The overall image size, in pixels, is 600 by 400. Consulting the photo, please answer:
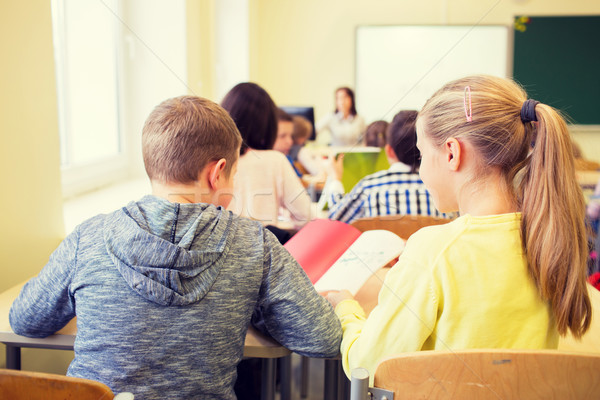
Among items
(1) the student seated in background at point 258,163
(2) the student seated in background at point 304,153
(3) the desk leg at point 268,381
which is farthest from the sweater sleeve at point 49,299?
(2) the student seated in background at point 304,153

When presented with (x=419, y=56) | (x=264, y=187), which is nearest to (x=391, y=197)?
(x=264, y=187)

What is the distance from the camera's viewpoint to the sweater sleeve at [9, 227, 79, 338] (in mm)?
846

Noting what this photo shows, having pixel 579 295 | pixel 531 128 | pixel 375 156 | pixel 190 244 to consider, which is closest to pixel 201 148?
pixel 190 244

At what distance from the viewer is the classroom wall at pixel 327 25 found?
494 centimetres

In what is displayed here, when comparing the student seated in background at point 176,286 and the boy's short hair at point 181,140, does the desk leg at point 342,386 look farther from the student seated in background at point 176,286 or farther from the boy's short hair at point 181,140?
the boy's short hair at point 181,140

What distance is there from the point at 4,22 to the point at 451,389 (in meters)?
1.12

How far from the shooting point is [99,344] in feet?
2.67

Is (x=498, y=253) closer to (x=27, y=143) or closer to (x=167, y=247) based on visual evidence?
(x=167, y=247)

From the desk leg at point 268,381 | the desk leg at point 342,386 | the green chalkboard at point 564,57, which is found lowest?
the desk leg at point 342,386

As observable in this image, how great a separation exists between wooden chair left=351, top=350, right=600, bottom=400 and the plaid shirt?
950 mm

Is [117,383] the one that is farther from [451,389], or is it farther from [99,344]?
[451,389]

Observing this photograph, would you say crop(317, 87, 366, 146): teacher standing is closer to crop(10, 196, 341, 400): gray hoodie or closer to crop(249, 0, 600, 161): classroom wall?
crop(249, 0, 600, 161): classroom wall

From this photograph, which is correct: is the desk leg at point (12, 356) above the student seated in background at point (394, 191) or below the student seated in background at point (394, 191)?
below

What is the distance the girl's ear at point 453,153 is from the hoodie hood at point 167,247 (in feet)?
1.17
